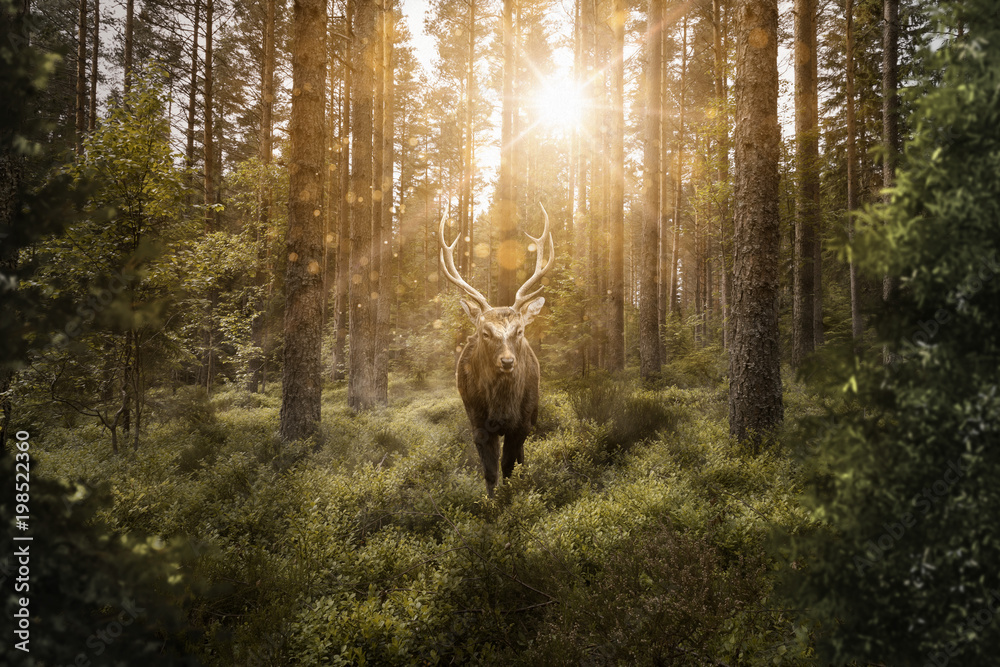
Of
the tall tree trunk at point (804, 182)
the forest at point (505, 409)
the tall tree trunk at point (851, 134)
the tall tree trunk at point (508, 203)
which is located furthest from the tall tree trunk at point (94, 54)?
the tall tree trunk at point (851, 134)

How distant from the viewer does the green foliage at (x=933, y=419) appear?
108 centimetres

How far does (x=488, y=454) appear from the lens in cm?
517

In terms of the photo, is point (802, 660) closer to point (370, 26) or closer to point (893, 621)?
point (893, 621)

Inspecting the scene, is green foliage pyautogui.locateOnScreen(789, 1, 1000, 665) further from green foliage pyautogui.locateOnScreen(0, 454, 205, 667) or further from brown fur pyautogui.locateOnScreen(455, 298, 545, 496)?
brown fur pyautogui.locateOnScreen(455, 298, 545, 496)

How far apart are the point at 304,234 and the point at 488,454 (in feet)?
14.6

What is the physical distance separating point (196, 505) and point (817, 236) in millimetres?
16499

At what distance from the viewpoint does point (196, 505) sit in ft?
13.7

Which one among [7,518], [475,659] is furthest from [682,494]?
[7,518]

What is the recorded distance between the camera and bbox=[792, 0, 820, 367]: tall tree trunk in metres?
12.1

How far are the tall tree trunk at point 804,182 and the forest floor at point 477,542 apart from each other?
7.11 m

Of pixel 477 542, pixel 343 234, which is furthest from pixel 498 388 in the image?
pixel 343 234

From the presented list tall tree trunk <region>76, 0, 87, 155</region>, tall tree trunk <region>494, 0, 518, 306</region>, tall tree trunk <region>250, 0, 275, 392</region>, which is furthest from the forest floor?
tall tree trunk <region>76, 0, 87, 155</region>

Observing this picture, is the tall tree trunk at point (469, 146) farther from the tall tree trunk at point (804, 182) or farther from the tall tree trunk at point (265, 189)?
the tall tree trunk at point (804, 182)

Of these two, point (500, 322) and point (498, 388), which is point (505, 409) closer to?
point (498, 388)
